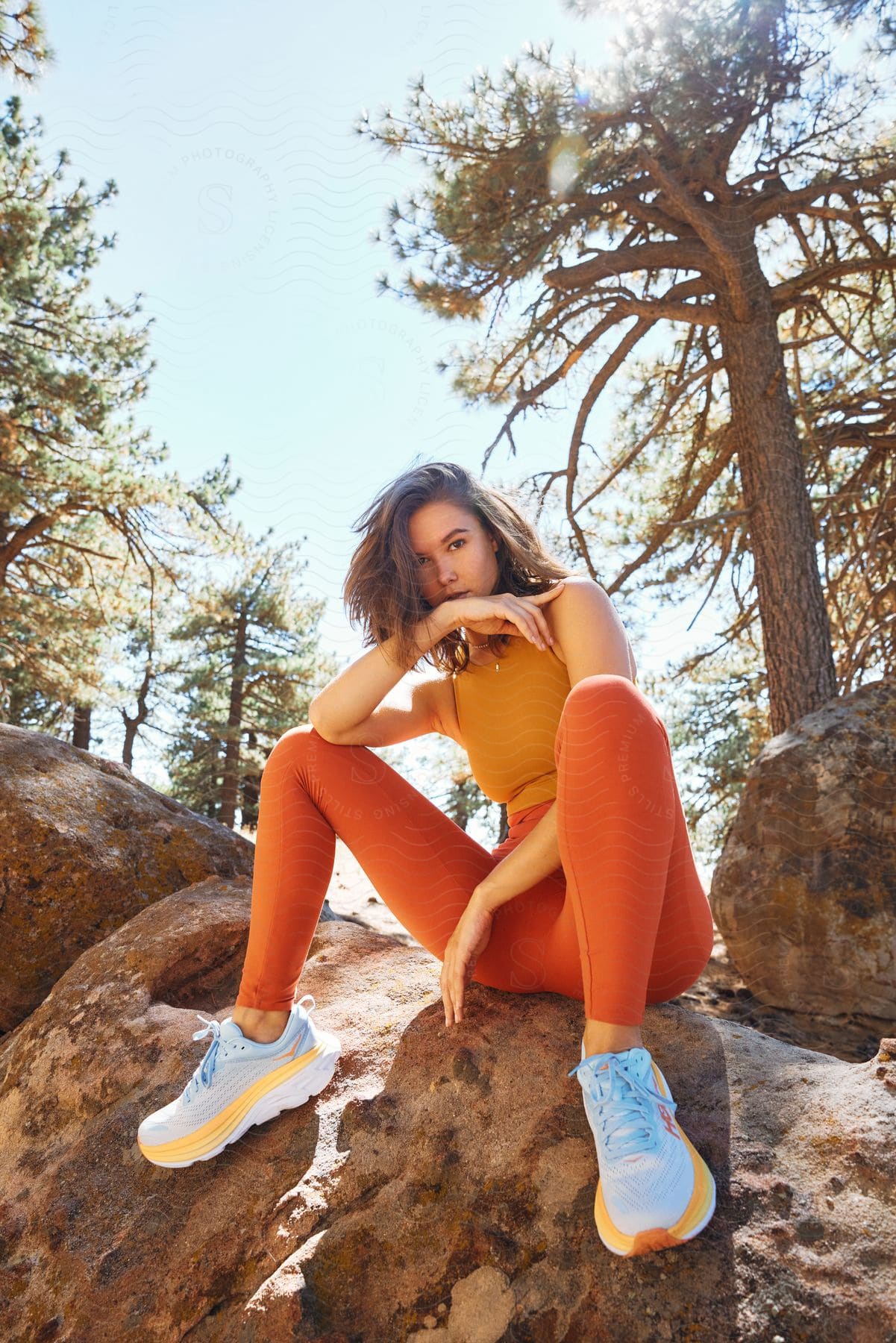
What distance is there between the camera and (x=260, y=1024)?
1.70m

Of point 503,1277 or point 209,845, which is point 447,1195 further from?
point 209,845

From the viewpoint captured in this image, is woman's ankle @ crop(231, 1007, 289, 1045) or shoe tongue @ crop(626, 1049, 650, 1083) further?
woman's ankle @ crop(231, 1007, 289, 1045)

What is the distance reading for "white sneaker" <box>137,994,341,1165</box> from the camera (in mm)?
1577

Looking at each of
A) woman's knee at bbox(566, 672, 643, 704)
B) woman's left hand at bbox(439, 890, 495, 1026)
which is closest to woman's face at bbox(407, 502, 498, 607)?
woman's knee at bbox(566, 672, 643, 704)

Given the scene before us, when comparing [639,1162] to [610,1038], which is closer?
[639,1162]

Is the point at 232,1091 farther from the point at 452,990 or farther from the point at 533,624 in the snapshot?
the point at 533,624

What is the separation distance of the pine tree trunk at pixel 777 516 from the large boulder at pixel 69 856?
11.1ft

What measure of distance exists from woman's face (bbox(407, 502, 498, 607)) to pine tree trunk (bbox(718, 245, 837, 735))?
11.1 ft

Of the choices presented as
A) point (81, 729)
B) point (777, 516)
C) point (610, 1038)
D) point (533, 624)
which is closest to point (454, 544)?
point (533, 624)

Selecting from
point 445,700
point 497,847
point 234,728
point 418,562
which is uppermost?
point 234,728

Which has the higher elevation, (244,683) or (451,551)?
(244,683)

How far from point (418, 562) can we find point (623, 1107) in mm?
1218

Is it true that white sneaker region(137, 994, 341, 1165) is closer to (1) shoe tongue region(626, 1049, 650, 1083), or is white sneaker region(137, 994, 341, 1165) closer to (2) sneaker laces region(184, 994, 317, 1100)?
(2) sneaker laces region(184, 994, 317, 1100)

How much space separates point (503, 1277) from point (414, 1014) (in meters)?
0.64
